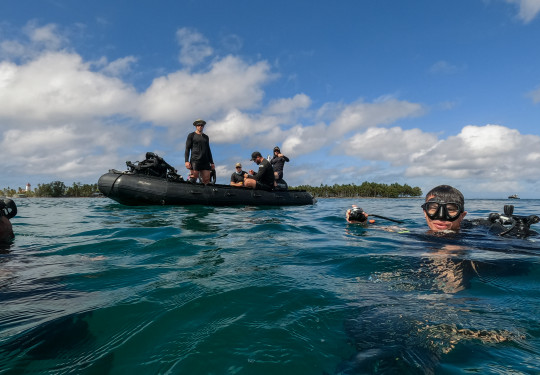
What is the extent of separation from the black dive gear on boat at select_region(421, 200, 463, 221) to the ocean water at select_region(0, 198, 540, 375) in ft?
2.10

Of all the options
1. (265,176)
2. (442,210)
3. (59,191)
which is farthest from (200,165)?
(59,191)

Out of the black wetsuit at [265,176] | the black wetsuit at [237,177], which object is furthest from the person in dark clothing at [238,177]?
the black wetsuit at [265,176]

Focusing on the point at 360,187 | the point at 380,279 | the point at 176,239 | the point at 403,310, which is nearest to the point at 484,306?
the point at 403,310

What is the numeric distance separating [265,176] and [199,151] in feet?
10.9

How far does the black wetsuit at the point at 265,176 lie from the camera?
12799 mm

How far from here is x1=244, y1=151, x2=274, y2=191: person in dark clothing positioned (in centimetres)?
1273

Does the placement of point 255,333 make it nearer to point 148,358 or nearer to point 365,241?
point 148,358

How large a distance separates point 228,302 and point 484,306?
71.7 inches

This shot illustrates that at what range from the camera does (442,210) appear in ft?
14.9

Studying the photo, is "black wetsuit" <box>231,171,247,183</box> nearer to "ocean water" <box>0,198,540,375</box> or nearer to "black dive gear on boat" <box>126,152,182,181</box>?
"black dive gear on boat" <box>126,152,182,181</box>

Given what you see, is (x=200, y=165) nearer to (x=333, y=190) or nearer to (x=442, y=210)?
(x=442, y=210)

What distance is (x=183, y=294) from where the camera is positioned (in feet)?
7.52

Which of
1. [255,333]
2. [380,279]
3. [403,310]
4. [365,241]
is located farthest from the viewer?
[365,241]

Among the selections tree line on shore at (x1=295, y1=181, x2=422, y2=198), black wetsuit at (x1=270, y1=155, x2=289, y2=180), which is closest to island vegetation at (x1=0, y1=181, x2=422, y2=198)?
tree line on shore at (x1=295, y1=181, x2=422, y2=198)
